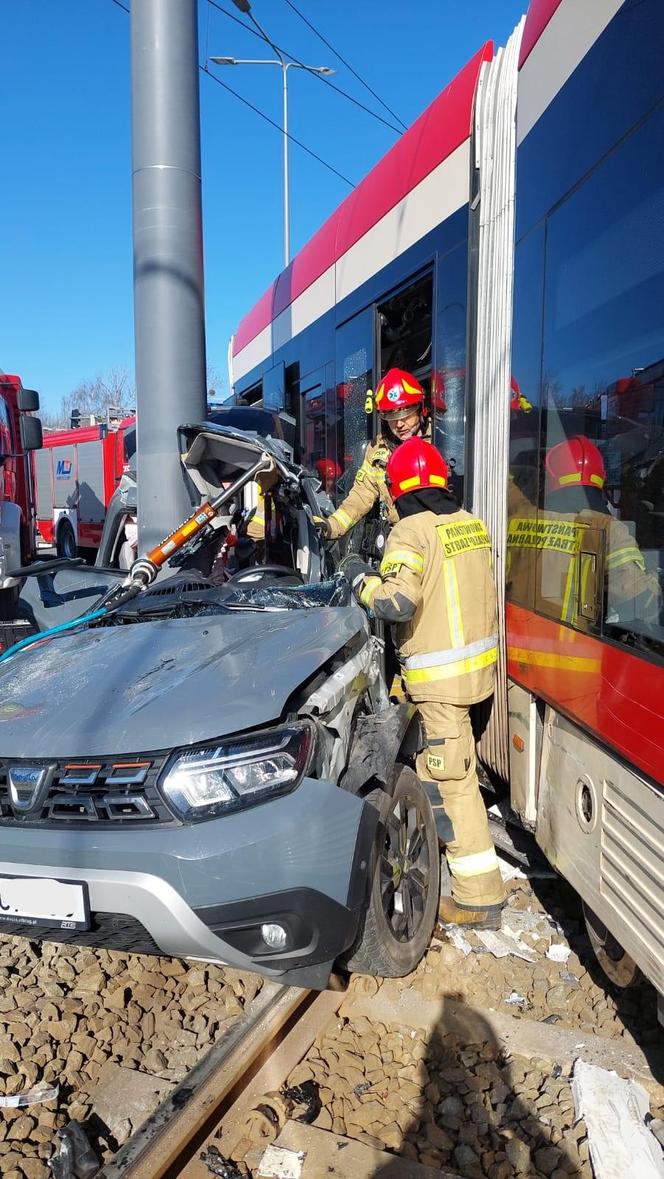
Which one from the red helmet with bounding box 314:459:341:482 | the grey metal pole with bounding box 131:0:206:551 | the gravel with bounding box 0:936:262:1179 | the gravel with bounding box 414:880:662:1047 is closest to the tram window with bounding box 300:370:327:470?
the red helmet with bounding box 314:459:341:482

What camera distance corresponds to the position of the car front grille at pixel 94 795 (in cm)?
220

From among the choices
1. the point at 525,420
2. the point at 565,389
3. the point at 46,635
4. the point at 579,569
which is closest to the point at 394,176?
the point at 525,420

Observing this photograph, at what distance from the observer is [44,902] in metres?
2.22

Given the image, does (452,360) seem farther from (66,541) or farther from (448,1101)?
(66,541)

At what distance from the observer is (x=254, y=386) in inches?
374

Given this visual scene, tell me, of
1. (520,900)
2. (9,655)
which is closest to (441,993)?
(520,900)

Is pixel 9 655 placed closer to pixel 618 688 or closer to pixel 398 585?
pixel 398 585

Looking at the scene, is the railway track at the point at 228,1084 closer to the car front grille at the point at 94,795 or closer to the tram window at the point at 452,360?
the car front grille at the point at 94,795

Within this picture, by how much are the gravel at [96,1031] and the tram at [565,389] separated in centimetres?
136

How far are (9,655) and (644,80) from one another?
9.54 feet

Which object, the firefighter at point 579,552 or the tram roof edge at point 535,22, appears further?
the tram roof edge at point 535,22

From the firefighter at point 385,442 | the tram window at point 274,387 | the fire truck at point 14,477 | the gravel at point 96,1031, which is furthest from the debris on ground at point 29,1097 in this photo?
the tram window at point 274,387

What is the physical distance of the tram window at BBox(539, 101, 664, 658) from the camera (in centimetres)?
226

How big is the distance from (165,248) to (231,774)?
384 centimetres
